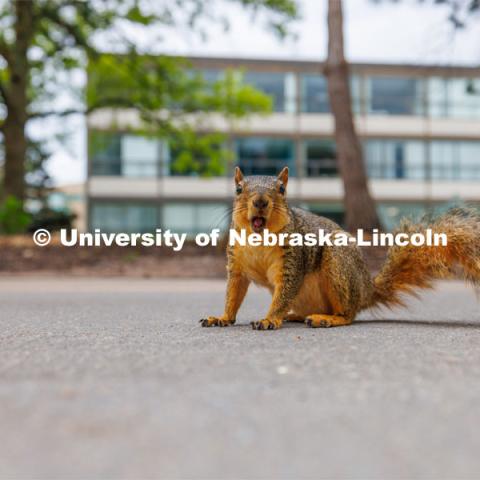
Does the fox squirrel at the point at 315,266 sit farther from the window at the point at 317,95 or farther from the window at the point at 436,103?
the window at the point at 436,103

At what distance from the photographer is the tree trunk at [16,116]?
17.9 metres

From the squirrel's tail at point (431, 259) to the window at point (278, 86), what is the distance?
→ 33.1m

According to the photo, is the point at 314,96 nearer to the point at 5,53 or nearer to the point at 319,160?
the point at 319,160

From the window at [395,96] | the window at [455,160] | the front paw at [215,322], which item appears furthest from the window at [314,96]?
the front paw at [215,322]

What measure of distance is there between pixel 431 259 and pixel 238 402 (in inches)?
116

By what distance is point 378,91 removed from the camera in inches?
1545

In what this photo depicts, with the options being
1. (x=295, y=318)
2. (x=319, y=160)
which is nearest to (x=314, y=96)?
(x=319, y=160)

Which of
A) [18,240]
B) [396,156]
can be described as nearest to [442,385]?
[18,240]

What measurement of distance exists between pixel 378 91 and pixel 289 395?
3870 cm

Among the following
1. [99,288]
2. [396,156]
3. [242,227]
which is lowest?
[99,288]

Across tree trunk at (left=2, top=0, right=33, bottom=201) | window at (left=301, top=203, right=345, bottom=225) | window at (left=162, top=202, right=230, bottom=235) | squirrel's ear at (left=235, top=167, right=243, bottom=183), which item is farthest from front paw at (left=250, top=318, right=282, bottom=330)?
window at (left=301, top=203, right=345, bottom=225)

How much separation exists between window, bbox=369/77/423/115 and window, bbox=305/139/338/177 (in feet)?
12.0

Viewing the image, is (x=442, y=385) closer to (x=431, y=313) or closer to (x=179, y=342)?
(x=179, y=342)

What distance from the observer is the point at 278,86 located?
37.6 meters
